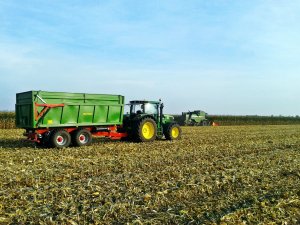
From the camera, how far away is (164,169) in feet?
30.7

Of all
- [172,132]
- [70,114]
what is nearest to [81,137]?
[70,114]

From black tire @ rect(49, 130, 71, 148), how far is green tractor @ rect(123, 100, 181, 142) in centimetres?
358

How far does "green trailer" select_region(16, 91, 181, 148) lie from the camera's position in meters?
13.5

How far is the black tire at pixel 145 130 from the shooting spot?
16.1 metres

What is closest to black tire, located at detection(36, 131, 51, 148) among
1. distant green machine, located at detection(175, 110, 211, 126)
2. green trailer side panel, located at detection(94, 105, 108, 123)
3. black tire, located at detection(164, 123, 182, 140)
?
green trailer side panel, located at detection(94, 105, 108, 123)

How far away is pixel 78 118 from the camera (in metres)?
14.5

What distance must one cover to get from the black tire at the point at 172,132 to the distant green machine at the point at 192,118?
2257 cm

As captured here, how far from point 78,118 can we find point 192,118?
93.2 feet

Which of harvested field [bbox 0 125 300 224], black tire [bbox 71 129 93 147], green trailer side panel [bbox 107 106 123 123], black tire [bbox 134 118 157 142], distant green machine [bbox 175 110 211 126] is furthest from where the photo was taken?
distant green machine [bbox 175 110 211 126]

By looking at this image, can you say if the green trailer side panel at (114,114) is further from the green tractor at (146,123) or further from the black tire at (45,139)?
the black tire at (45,139)

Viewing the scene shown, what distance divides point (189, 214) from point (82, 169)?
4539mm

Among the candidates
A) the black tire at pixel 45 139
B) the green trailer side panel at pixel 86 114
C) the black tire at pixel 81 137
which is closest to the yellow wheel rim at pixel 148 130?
the green trailer side panel at pixel 86 114

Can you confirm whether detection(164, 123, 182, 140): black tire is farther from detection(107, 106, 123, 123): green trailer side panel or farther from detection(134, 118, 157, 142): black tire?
detection(107, 106, 123, 123): green trailer side panel

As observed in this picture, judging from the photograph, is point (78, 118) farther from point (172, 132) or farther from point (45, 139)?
point (172, 132)
